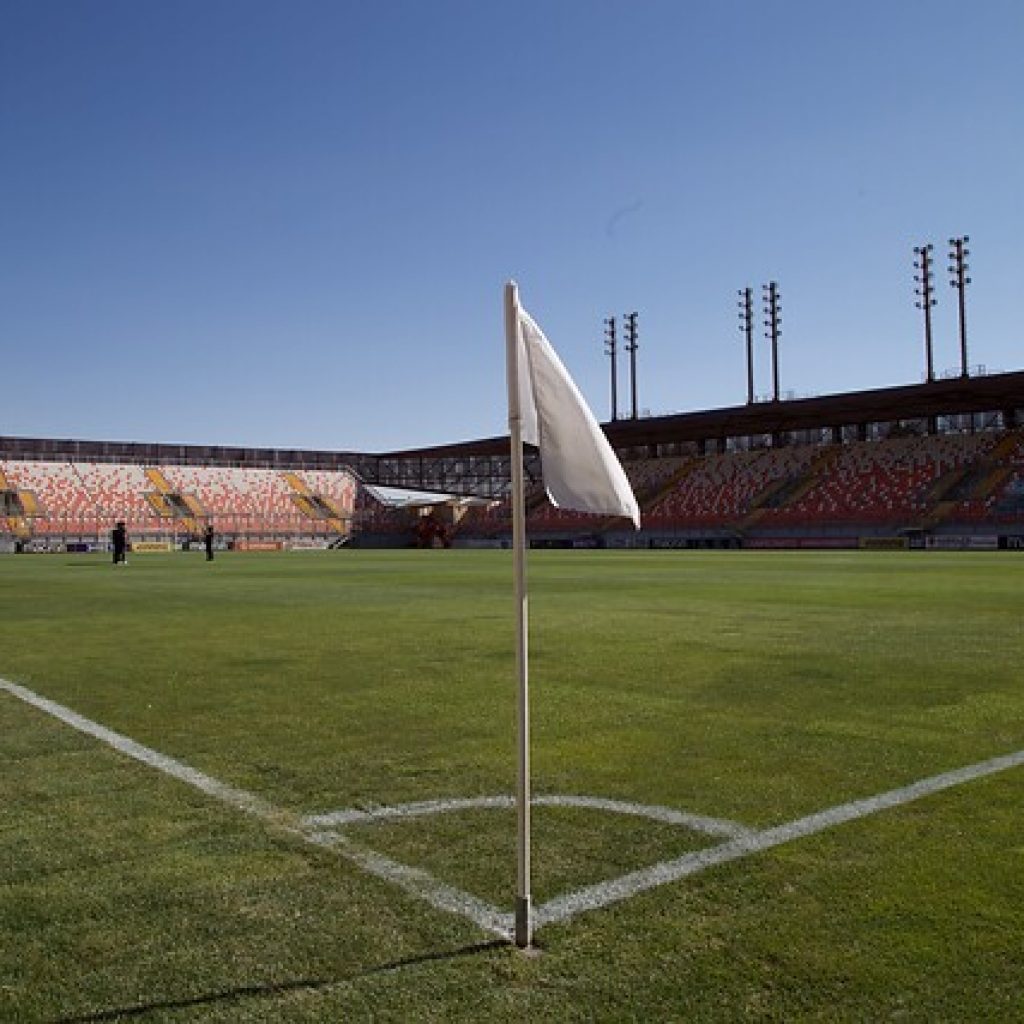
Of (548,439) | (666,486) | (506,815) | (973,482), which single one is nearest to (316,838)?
(506,815)

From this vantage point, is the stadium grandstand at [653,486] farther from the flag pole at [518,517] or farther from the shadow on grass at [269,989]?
the shadow on grass at [269,989]

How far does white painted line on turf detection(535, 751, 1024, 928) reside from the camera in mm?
3863

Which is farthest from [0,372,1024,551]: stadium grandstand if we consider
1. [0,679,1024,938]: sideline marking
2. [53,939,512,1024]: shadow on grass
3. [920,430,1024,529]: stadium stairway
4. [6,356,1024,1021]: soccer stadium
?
[53,939,512,1024]: shadow on grass

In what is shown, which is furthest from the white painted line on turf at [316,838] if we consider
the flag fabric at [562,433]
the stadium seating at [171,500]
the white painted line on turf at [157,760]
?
the stadium seating at [171,500]

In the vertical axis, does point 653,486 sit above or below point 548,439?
above

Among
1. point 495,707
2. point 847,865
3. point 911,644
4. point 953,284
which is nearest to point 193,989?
point 847,865

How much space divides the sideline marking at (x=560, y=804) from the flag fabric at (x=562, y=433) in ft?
4.87

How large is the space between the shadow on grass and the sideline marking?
0.24 meters

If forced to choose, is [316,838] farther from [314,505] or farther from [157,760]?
[314,505]

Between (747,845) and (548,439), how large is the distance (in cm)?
206

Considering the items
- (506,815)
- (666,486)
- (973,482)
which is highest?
(666,486)

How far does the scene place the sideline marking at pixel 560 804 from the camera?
387cm

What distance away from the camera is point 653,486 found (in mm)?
72750

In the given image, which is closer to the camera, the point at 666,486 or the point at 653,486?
the point at 666,486
